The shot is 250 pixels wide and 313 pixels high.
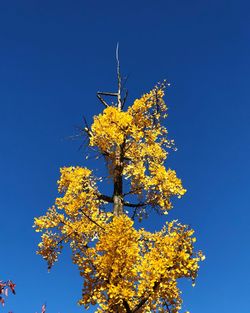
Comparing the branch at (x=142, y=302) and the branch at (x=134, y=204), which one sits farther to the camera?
the branch at (x=134, y=204)

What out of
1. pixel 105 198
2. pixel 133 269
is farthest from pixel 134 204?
pixel 133 269

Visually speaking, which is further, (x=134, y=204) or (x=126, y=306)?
(x=134, y=204)

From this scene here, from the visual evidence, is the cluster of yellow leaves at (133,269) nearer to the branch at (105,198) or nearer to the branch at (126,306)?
the branch at (126,306)

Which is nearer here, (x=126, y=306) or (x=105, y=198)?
(x=126, y=306)

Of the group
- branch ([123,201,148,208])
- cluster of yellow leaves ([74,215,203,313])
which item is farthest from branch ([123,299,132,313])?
branch ([123,201,148,208])

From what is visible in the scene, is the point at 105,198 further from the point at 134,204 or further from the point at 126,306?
the point at 126,306

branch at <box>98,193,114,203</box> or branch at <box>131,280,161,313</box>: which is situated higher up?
branch at <box>98,193,114,203</box>

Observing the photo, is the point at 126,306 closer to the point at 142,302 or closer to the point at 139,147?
the point at 142,302

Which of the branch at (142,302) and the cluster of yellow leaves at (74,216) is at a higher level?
the cluster of yellow leaves at (74,216)

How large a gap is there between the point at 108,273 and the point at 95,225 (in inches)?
66.2

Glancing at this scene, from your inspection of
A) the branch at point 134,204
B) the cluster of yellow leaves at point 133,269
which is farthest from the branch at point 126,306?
the branch at point 134,204

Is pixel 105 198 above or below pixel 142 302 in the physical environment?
above

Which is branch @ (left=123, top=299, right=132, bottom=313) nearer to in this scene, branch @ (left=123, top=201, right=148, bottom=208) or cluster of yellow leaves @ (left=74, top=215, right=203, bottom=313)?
cluster of yellow leaves @ (left=74, top=215, right=203, bottom=313)

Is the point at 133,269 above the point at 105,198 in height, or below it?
below
